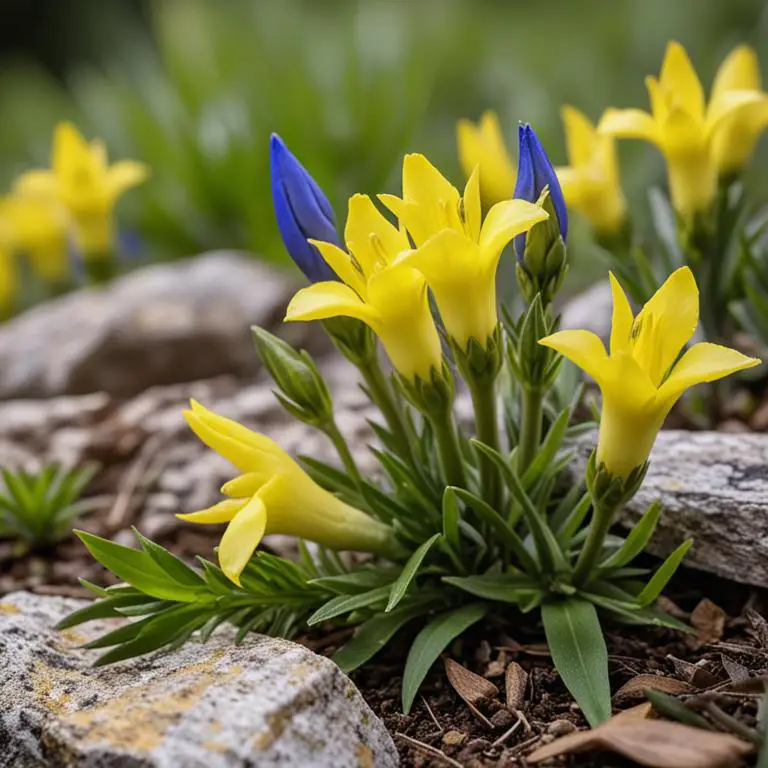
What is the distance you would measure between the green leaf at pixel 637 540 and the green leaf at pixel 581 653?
0.20 feet

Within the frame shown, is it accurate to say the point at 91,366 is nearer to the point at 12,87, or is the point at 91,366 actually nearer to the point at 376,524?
the point at 376,524

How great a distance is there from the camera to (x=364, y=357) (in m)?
1.39

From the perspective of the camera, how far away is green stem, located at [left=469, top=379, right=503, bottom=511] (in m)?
1.29

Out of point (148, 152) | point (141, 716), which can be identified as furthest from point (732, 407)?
point (148, 152)

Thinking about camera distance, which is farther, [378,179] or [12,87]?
[12,87]

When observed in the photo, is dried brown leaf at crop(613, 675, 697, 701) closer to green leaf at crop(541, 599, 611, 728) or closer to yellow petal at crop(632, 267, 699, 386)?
green leaf at crop(541, 599, 611, 728)

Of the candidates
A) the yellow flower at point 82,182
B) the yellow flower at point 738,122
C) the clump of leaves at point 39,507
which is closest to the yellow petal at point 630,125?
the yellow flower at point 738,122

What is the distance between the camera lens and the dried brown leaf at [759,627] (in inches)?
50.0

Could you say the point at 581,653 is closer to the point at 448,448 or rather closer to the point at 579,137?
the point at 448,448

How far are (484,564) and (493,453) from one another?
250 mm

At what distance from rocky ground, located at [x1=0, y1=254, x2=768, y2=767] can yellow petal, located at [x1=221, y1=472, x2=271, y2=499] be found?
0.62 ft

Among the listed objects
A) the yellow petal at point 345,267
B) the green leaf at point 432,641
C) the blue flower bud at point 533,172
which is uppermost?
the blue flower bud at point 533,172

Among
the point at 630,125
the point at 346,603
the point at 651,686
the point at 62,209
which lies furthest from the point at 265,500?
the point at 62,209

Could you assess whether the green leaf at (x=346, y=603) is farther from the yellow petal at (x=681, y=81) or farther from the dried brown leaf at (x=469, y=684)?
the yellow petal at (x=681, y=81)
